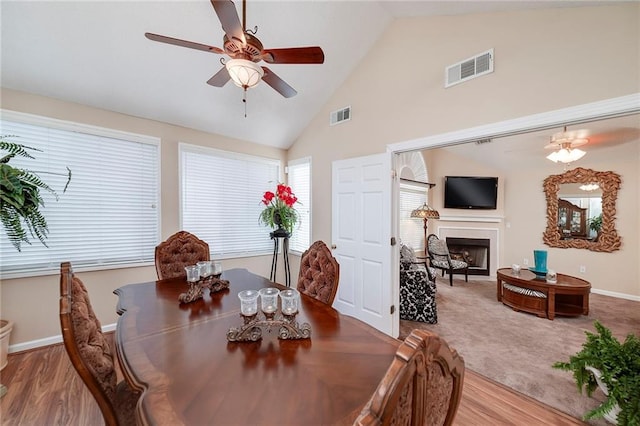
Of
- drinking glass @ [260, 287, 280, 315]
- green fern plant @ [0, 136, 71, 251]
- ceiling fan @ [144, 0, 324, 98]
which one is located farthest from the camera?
green fern plant @ [0, 136, 71, 251]

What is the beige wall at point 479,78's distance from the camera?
1683 mm

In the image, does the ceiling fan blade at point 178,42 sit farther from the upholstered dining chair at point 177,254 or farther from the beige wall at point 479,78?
the beige wall at point 479,78

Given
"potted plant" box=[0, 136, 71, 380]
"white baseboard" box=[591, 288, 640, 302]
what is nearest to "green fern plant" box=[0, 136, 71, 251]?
"potted plant" box=[0, 136, 71, 380]

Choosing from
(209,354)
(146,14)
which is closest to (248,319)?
(209,354)

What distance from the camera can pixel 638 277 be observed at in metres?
4.25

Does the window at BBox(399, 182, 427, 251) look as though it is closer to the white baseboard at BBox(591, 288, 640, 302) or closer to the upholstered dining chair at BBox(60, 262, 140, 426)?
the white baseboard at BBox(591, 288, 640, 302)

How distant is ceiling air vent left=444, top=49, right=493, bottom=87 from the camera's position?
2.16m

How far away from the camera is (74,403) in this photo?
188 cm

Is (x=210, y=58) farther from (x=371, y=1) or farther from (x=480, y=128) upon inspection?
(x=480, y=128)

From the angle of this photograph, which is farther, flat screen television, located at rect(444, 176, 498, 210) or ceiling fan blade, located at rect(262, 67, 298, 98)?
flat screen television, located at rect(444, 176, 498, 210)

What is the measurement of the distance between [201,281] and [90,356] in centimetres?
92

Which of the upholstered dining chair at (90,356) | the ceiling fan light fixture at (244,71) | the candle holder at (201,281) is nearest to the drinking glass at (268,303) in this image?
the upholstered dining chair at (90,356)

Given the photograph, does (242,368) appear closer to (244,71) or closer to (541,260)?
(244,71)

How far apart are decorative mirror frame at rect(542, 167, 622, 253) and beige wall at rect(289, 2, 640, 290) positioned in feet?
14.5
